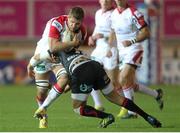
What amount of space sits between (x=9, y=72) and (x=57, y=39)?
17.1m

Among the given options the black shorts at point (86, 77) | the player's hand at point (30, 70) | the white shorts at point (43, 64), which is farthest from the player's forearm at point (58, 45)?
the player's hand at point (30, 70)

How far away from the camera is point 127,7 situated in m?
18.7

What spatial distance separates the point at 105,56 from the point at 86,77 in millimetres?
5402

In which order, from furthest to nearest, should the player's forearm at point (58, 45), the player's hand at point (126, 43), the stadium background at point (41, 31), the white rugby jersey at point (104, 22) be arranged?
1. the stadium background at point (41, 31)
2. the white rugby jersey at point (104, 22)
3. the player's hand at point (126, 43)
4. the player's forearm at point (58, 45)

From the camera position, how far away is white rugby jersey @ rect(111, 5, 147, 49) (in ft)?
60.3

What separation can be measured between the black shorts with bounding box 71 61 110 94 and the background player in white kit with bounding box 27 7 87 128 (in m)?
0.34

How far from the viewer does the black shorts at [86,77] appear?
1509cm

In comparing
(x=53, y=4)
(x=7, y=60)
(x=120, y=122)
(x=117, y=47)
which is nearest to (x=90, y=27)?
(x=53, y=4)

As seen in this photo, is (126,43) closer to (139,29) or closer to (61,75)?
(139,29)

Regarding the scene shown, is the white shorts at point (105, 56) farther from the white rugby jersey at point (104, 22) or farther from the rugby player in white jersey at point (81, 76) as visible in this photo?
the rugby player in white jersey at point (81, 76)

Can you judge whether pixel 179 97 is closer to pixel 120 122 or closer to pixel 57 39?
pixel 120 122

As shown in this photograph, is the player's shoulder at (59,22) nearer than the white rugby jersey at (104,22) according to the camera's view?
Yes

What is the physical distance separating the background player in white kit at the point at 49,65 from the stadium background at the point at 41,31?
532 inches

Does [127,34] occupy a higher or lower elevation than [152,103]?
higher
